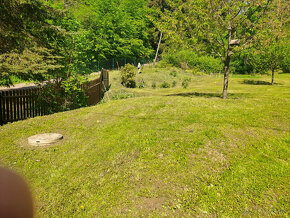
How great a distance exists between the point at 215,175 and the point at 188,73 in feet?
111

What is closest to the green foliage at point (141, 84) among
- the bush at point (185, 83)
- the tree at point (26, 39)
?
the bush at point (185, 83)

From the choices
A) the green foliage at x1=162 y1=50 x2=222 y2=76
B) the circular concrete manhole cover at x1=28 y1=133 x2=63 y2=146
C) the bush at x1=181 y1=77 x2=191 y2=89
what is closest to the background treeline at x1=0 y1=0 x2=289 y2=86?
the circular concrete manhole cover at x1=28 y1=133 x2=63 y2=146

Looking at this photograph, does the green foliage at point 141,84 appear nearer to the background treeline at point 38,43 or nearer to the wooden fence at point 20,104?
the background treeline at point 38,43

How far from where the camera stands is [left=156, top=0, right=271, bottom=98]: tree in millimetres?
10688

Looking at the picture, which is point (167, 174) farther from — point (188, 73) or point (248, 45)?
point (188, 73)

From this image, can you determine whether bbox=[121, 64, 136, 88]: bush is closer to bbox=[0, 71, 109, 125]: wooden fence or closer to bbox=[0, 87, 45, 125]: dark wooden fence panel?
bbox=[0, 71, 109, 125]: wooden fence

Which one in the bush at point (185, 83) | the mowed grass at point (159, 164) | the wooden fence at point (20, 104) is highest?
the bush at point (185, 83)

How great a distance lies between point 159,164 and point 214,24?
9.56 m

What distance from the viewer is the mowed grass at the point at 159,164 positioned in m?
3.94

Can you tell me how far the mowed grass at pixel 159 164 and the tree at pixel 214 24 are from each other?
4.85 meters

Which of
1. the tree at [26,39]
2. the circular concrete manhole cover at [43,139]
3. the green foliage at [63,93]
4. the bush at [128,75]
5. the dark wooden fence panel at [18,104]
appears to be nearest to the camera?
the circular concrete manhole cover at [43,139]

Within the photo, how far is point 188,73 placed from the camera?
36844 mm

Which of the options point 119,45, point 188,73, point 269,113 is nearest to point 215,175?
point 269,113

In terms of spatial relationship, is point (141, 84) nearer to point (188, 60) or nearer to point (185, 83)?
point (185, 83)
